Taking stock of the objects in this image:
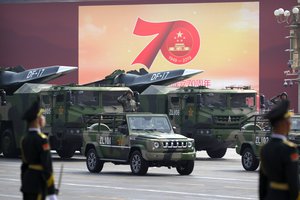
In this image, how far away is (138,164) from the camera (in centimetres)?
2712

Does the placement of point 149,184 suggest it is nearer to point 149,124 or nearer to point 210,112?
point 149,124

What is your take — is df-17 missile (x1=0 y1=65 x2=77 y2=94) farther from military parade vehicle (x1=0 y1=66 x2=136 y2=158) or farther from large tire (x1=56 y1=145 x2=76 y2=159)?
large tire (x1=56 y1=145 x2=76 y2=159)

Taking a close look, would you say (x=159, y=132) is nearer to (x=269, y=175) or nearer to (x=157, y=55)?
(x=269, y=175)

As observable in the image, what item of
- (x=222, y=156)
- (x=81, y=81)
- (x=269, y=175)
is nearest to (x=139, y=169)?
(x=222, y=156)

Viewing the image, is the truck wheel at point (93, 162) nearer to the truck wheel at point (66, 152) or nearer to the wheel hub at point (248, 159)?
the wheel hub at point (248, 159)

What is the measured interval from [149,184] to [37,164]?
12740 mm

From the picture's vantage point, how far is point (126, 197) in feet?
66.9

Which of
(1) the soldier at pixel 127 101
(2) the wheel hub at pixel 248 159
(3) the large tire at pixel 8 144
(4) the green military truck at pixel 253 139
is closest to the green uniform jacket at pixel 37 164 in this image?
(4) the green military truck at pixel 253 139

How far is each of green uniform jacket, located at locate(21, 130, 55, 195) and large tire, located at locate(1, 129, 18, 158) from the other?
26.0 m

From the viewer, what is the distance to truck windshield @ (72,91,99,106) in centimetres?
3597

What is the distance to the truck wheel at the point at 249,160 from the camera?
28766mm

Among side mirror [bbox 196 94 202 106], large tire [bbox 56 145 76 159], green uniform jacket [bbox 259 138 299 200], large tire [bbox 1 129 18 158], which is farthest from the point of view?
side mirror [bbox 196 94 202 106]

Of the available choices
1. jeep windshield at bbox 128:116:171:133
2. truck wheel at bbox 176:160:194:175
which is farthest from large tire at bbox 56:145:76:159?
truck wheel at bbox 176:160:194:175

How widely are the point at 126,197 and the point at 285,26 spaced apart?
5255 cm
